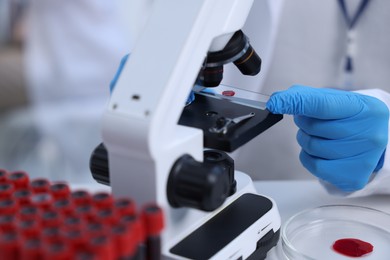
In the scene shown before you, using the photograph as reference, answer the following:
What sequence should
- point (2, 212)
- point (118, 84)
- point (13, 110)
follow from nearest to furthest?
point (2, 212) < point (118, 84) < point (13, 110)

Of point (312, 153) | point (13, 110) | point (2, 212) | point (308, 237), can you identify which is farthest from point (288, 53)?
point (13, 110)

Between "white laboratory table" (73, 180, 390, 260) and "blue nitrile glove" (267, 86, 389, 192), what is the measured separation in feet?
0.18

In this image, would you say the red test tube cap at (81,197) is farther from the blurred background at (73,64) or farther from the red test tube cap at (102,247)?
the blurred background at (73,64)

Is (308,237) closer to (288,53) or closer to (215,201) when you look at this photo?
(215,201)

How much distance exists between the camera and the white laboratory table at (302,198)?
106cm

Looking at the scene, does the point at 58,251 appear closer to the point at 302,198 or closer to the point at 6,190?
the point at 6,190

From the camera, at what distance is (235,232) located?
80 cm

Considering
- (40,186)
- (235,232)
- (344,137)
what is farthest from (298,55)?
(40,186)

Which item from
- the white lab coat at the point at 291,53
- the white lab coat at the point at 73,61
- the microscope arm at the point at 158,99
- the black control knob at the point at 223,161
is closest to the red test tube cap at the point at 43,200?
the microscope arm at the point at 158,99

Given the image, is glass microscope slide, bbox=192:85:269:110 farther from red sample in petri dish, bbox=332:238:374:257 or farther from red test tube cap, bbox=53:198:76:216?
red test tube cap, bbox=53:198:76:216

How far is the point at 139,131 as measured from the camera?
0.68m

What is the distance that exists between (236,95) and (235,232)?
0.80 feet

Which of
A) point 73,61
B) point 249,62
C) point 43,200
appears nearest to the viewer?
point 43,200

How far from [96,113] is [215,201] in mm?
1237
